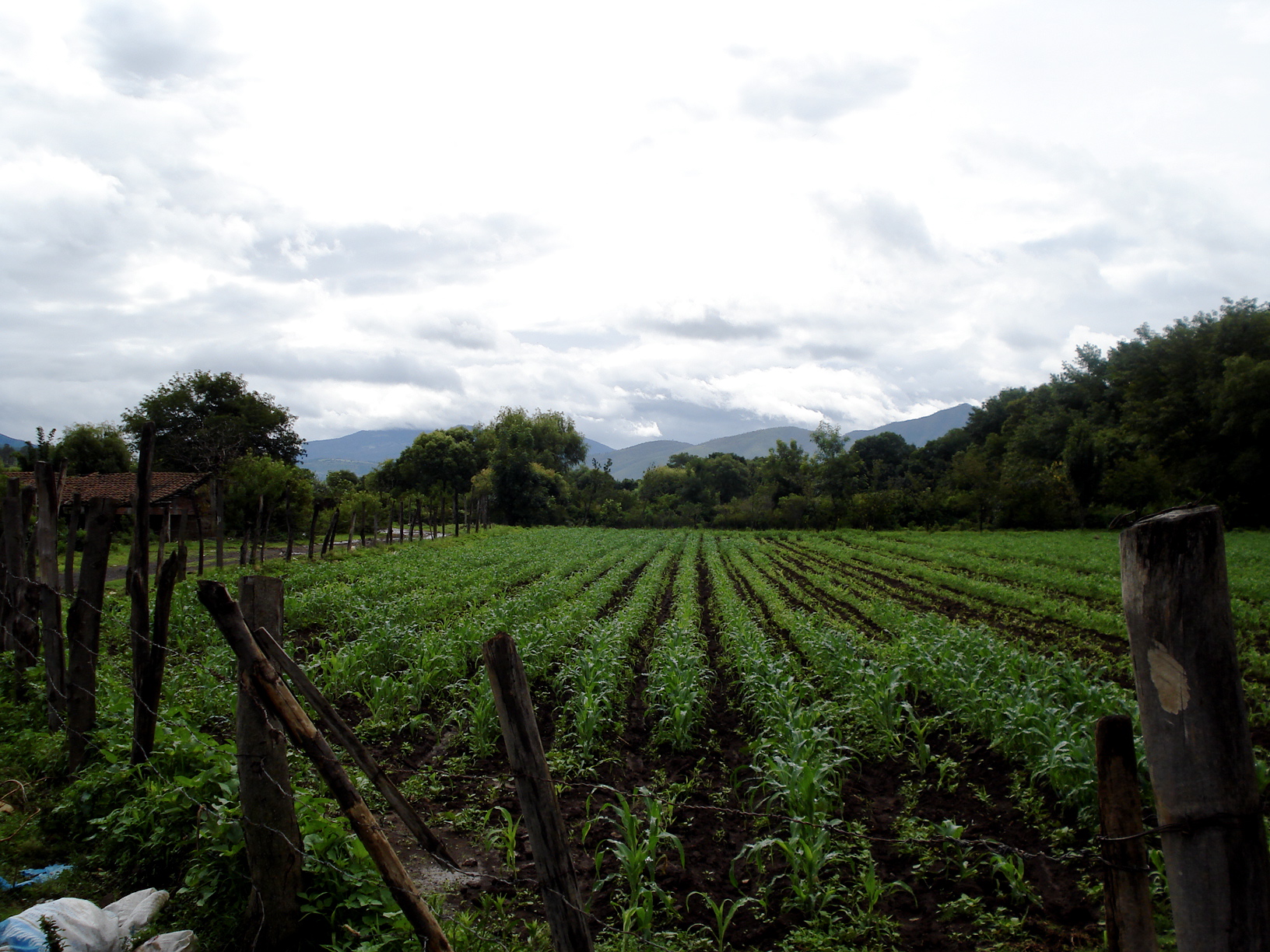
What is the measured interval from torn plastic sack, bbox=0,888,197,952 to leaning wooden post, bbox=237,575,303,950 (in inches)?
16.4

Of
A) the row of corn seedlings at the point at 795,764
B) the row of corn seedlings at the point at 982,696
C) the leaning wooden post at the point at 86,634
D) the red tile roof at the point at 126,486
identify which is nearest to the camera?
the row of corn seedlings at the point at 795,764

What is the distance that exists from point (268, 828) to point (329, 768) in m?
0.81

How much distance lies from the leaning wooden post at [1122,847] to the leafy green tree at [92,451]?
2050 inches

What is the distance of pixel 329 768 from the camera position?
2721 mm

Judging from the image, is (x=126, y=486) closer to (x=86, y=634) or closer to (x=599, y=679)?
(x=86, y=634)

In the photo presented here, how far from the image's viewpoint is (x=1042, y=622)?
561 inches

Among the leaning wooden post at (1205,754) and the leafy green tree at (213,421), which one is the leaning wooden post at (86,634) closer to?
the leaning wooden post at (1205,754)

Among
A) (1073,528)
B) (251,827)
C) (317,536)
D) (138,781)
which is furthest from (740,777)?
(1073,528)

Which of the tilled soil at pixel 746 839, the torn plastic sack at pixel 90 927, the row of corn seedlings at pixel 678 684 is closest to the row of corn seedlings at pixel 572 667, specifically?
the tilled soil at pixel 746 839

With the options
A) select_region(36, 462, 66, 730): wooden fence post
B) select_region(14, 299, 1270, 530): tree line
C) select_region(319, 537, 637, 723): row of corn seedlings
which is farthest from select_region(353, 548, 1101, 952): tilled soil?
select_region(14, 299, 1270, 530): tree line

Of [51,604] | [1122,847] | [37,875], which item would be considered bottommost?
[37,875]

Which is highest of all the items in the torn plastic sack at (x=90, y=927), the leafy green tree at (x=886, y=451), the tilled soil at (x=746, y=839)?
the leafy green tree at (x=886, y=451)

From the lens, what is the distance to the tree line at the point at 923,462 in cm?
3606

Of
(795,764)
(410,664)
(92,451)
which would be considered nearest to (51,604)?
(410,664)
